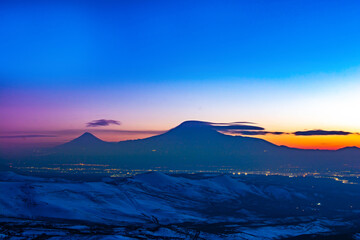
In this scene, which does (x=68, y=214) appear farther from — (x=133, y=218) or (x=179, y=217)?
(x=179, y=217)

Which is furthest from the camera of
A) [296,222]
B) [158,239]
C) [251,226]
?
[296,222]

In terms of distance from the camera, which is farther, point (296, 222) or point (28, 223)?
point (296, 222)

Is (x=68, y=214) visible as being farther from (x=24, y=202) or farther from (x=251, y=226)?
(x=251, y=226)

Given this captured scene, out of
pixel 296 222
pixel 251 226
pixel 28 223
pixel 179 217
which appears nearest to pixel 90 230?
pixel 28 223

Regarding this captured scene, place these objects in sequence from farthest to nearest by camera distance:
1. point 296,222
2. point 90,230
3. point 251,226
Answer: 1. point 296,222
2. point 251,226
3. point 90,230

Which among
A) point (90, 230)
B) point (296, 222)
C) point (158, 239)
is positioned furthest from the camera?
point (296, 222)

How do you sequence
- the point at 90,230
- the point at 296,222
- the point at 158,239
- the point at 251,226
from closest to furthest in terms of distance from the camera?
the point at 158,239, the point at 90,230, the point at 251,226, the point at 296,222

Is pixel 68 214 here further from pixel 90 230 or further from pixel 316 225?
pixel 316 225

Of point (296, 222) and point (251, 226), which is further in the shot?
point (296, 222)

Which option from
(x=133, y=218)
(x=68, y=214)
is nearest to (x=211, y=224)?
(x=133, y=218)
